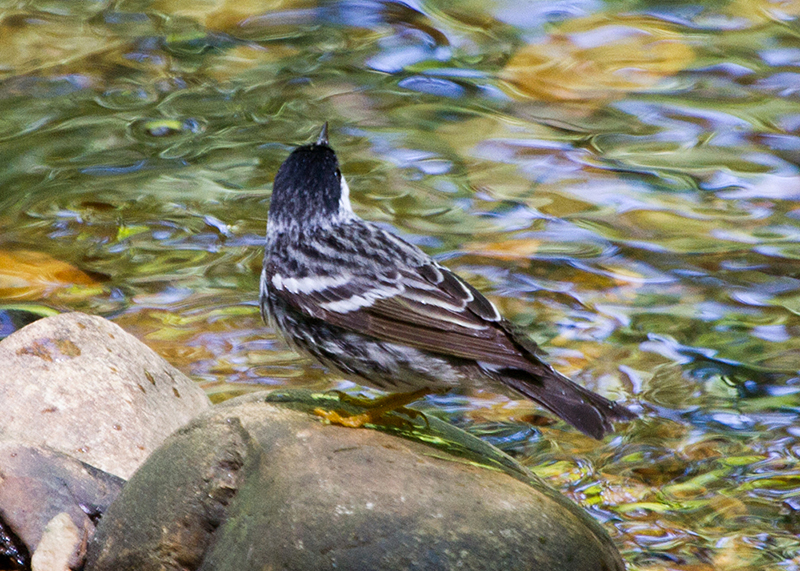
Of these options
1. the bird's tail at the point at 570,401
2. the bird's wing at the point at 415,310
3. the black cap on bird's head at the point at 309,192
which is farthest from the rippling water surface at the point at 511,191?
the black cap on bird's head at the point at 309,192

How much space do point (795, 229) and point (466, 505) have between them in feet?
16.5

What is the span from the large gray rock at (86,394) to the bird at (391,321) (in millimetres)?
979

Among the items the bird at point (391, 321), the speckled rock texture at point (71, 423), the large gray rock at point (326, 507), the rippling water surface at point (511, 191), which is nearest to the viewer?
the large gray rock at point (326, 507)

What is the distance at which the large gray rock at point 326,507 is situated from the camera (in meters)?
3.93

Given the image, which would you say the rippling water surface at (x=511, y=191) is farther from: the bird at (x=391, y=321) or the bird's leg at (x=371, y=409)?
the bird at (x=391, y=321)

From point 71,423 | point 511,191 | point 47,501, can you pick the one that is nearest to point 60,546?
point 47,501

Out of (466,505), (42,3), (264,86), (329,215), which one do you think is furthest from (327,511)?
(42,3)

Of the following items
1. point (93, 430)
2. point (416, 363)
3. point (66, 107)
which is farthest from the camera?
point (66, 107)

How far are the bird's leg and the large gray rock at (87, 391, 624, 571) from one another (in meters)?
0.08

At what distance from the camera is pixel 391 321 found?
4555mm

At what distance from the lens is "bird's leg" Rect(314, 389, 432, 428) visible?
14.9 feet

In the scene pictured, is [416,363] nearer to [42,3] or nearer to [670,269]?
[670,269]

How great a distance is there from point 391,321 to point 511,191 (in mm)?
4387

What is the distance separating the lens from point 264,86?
A: 1013cm
